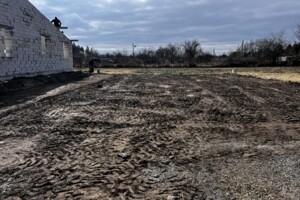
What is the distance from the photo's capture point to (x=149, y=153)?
5.74 m

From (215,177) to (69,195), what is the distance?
186cm

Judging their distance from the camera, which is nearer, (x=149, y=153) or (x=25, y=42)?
(x=149, y=153)

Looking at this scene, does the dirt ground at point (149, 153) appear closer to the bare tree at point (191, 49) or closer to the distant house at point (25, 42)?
the distant house at point (25, 42)

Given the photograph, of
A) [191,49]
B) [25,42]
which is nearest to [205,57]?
[191,49]

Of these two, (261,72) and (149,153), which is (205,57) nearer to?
(261,72)

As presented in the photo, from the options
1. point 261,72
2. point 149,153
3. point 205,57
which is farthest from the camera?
point 205,57

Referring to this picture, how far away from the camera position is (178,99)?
13211 millimetres

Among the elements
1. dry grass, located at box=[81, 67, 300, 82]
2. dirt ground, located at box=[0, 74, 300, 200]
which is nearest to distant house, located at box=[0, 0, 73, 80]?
dirt ground, located at box=[0, 74, 300, 200]

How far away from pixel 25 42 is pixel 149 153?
17.7 m

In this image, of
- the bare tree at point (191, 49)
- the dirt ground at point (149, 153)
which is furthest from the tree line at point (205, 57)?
the dirt ground at point (149, 153)

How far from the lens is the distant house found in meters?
18.7

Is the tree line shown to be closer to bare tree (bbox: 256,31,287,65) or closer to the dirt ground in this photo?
bare tree (bbox: 256,31,287,65)

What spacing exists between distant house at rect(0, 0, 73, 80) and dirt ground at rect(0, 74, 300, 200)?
9694mm

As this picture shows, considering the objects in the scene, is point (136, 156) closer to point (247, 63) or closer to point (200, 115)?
point (200, 115)
